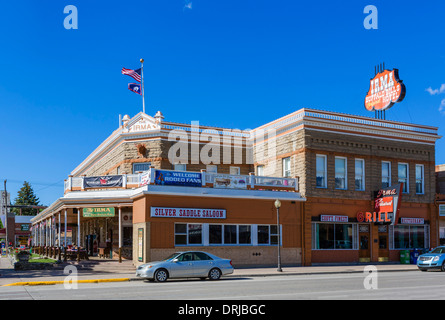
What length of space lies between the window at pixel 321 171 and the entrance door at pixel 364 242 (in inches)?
172

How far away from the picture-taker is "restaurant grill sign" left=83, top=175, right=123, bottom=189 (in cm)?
3212

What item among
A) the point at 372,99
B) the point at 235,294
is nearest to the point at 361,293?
the point at 235,294

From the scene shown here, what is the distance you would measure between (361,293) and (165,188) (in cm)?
1483

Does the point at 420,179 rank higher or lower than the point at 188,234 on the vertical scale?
higher

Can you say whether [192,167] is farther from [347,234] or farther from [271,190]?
[347,234]

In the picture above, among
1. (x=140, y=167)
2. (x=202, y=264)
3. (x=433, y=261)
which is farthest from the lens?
(x=140, y=167)

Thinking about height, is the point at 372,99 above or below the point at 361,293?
above

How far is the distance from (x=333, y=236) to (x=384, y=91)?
13.5 metres

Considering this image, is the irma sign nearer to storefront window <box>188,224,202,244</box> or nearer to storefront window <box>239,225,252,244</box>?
storefront window <box>239,225,252,244</box>

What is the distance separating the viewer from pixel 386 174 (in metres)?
37.0

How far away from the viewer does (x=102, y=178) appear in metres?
32.4

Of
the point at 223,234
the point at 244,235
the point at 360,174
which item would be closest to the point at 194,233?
the point at 223,234

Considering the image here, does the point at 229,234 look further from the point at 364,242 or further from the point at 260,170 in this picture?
the point at 364,242
